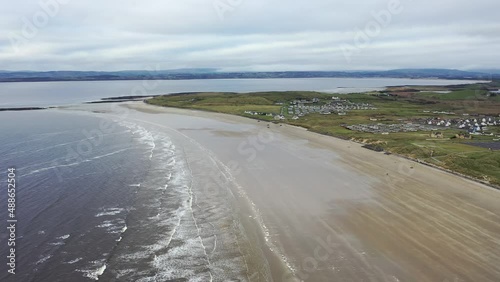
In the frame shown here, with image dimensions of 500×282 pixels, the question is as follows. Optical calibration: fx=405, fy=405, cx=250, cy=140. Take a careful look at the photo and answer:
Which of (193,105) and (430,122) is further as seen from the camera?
(193,105)

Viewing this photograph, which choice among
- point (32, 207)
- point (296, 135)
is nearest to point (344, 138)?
point (296, 135)

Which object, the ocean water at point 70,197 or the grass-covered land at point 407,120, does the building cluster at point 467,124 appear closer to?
the grass-covered land at point 407,120

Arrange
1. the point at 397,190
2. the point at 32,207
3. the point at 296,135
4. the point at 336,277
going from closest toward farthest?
the point at 336,277 → the point at 32,207 → the point at 397,190 → the point at 296,135

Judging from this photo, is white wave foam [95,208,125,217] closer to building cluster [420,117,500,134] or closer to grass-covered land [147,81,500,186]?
grass-covered land [147,81,500,186]

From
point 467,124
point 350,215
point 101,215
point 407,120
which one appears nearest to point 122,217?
point 101,215

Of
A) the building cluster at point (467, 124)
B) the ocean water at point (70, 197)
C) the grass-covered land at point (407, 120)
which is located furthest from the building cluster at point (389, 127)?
the ocean water at point (70, 197)

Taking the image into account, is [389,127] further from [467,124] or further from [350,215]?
[350,215]

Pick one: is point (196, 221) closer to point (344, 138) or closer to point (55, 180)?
point (55, 180)
